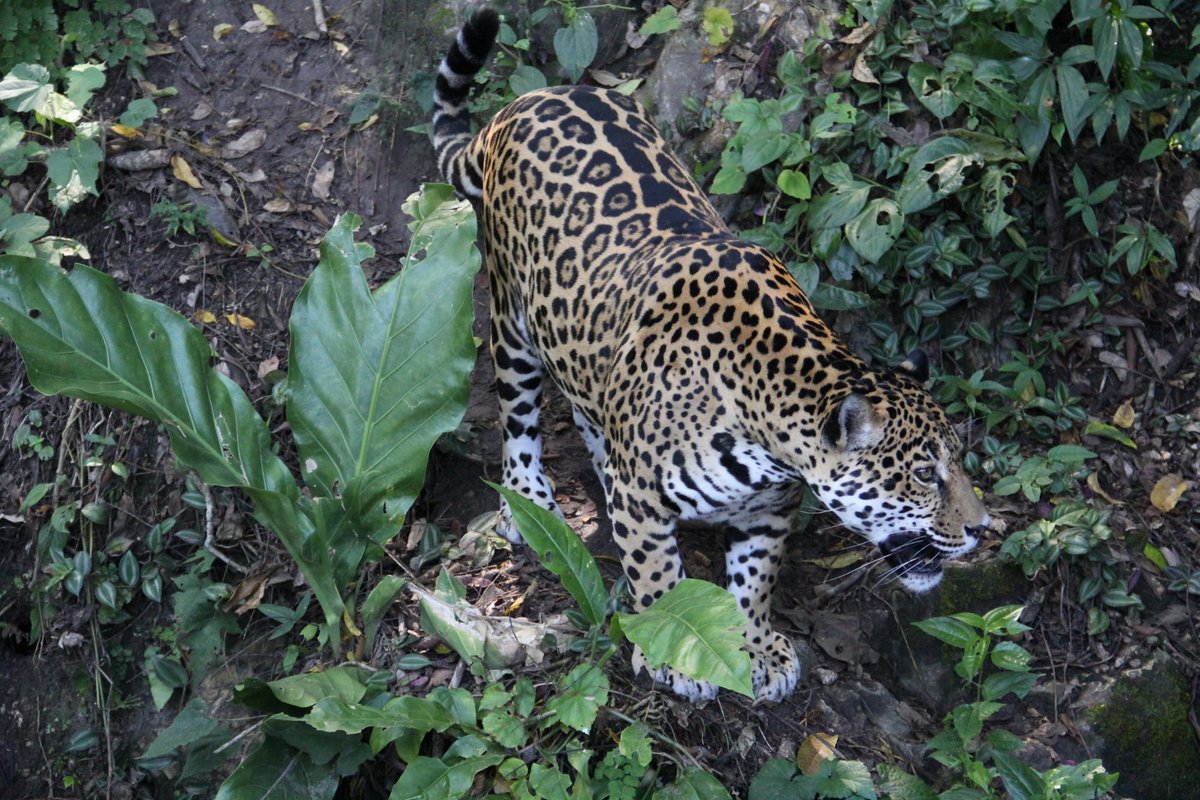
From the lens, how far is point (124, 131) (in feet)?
25.1

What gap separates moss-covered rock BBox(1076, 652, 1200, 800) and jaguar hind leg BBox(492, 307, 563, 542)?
3.00 m

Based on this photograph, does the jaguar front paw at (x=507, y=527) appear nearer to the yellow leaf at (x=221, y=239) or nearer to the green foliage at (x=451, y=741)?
the green foliage at (x=451, y=741)

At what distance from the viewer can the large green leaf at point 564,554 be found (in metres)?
5.07

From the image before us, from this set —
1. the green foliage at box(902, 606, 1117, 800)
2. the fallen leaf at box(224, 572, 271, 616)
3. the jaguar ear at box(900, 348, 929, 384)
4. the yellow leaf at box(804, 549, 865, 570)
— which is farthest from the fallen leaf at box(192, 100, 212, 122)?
the green foliage at box(902, 606, 1117, 800)

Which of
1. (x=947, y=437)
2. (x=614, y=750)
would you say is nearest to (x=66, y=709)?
(x=614, y=750)

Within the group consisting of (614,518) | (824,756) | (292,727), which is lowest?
(824,756)

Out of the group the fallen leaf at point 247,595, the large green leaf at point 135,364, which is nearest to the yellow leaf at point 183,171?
the large green leaf at point 135,364

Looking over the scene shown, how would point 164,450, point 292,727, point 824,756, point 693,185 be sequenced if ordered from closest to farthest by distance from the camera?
point 292,727, point 824,756, point 693,185, point 164,450

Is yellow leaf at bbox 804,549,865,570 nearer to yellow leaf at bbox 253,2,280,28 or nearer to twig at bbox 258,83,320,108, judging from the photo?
twig at bbox 258,83,320,108

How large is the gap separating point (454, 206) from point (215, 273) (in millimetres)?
2228

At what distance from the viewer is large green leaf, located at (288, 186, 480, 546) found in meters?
5.68

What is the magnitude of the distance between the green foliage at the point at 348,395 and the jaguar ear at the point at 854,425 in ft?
5.96

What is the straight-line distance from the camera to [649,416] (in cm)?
532

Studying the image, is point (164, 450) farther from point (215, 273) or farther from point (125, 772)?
point (125, 772)
